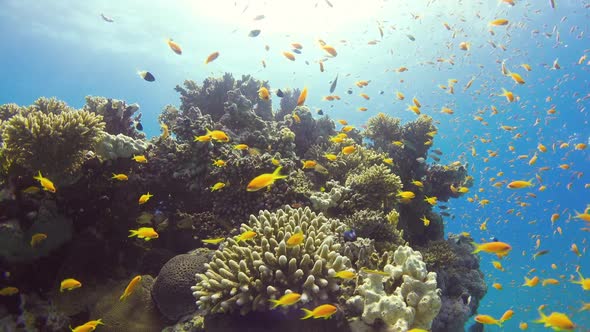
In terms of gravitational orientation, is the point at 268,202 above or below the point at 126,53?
below

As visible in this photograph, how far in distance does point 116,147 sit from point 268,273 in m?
4.24

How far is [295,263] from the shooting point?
3.94 metres

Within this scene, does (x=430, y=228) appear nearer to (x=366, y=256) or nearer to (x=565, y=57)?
(x=366, y=256)

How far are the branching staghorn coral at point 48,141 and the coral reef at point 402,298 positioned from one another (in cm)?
518

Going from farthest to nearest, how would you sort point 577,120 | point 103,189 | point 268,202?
point 577,120
point 268,202
point 103,189

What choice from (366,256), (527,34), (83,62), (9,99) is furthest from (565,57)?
(9,99)

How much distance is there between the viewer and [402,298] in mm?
4207

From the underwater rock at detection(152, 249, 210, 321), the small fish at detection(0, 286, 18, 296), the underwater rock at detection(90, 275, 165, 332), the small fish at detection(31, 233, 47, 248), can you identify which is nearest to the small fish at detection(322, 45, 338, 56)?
the underwater rock at detection(152, 249, 210, 321)

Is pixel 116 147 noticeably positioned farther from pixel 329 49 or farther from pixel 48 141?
pixel 329 49

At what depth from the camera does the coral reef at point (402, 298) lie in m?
3.97

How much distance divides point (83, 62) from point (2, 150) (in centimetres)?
7316

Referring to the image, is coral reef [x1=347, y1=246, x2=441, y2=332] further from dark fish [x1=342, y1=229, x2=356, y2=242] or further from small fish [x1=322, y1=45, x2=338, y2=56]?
small fish [x1=322, y1=45, x2=338, y2=56]

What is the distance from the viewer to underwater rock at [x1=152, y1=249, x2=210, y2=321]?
4969 mm

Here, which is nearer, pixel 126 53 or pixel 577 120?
pixel 126 53
